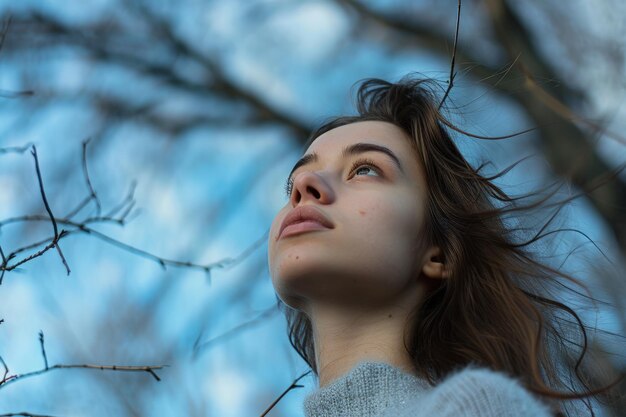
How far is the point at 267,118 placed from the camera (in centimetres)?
667

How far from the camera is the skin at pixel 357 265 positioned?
2051 mm

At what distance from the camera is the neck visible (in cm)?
209

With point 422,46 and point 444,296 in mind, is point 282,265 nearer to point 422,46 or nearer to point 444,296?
point 444,296

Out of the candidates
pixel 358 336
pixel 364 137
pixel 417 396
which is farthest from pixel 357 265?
pixel 364 137

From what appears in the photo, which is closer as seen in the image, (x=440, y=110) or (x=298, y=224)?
(x=298, y=224)

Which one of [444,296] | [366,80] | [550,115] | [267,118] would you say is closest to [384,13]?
[267,118]

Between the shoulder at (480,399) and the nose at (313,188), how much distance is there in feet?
1.84

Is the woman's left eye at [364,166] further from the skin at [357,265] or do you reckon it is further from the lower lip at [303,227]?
the lower lip at [303,227]

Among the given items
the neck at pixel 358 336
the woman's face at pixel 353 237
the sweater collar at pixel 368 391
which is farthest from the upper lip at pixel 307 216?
the sweater collar at pixel 368 391

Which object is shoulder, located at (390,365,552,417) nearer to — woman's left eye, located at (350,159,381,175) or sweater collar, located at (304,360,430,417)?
sweater collar, located at (304,360,430,417)

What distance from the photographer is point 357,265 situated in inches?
80.4

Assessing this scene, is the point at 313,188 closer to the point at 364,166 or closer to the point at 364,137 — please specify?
the point at 364,166

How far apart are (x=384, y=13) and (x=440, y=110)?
366cm

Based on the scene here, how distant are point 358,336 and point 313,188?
35 centimetres
